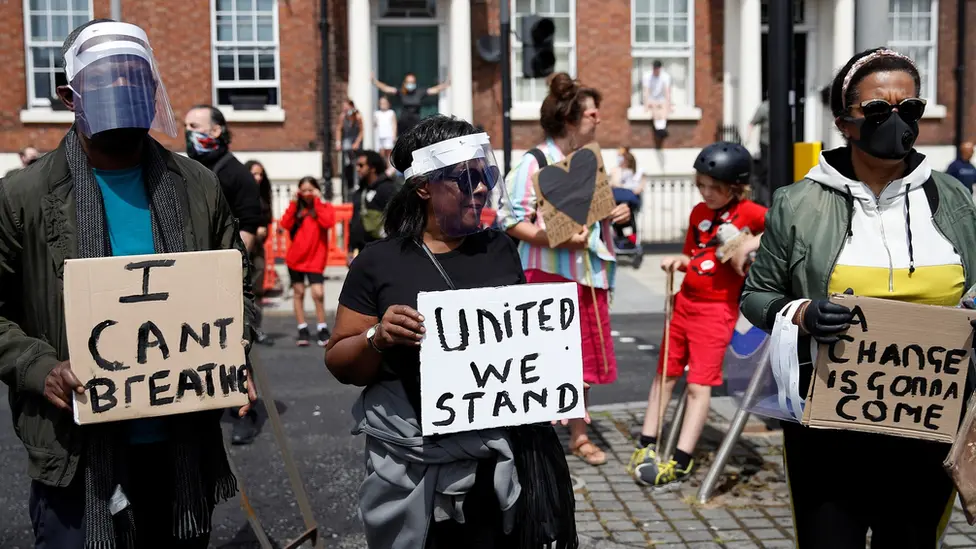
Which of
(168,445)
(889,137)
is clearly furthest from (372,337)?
(889,137)

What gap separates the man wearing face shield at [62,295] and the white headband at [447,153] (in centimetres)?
70

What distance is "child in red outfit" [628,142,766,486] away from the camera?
213 inches

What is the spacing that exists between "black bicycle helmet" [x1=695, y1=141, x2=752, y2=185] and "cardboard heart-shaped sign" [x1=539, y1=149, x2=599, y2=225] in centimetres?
61

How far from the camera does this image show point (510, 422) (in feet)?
9.82

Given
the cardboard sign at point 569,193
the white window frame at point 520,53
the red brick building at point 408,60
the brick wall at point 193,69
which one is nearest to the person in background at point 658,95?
the red brick building at point 408,60

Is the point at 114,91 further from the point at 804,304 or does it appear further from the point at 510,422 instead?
the point at 804,304

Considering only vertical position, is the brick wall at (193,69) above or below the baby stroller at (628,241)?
above

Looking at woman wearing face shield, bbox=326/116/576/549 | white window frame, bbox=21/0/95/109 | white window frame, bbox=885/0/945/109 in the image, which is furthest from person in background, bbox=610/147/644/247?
woman wearing face shield, bbox=326/116/576/549

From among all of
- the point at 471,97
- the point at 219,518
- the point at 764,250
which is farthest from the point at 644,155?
the point at 764,250

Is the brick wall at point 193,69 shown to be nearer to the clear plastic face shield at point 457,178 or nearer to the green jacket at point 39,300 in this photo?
the green jacket at point 39,300

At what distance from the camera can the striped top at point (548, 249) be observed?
5.81m

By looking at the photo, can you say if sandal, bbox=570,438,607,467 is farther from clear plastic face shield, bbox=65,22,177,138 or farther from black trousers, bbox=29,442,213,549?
clear plastic face shield, bbox=65,22,177,138

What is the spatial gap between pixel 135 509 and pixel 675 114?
1816 centimetres

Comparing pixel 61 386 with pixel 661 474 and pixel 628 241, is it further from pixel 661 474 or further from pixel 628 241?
pixel 628 241
